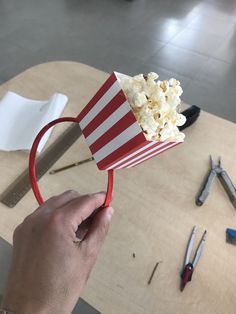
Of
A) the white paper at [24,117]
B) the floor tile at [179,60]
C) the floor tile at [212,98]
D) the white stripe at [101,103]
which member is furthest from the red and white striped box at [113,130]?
the floor tile at [179,60]

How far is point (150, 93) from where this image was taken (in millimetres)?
464

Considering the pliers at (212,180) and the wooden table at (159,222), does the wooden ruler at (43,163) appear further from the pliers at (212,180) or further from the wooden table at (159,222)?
the pliers at (212,180)

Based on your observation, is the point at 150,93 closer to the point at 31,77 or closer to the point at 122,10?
the point at 31,77

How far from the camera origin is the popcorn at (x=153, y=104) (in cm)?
45

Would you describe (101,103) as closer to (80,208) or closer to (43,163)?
(80,208)

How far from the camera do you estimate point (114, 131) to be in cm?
49

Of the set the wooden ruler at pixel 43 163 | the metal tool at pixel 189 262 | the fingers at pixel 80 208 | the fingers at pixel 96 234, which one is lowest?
the metal tool at pixel 189 262

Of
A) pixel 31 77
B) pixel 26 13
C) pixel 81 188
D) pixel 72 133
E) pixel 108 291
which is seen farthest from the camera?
pixel 26 13

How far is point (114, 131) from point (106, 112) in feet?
0.12

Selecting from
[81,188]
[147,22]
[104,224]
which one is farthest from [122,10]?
[104,224]

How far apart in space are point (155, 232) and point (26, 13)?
8.34 feet

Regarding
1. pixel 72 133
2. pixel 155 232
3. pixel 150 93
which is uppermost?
pixel 150 93

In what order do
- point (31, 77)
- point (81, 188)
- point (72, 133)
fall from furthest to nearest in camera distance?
point (31, 77)
point (72, 133)
point (81, 188)

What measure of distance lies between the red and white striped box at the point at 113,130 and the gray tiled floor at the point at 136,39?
1.46m
